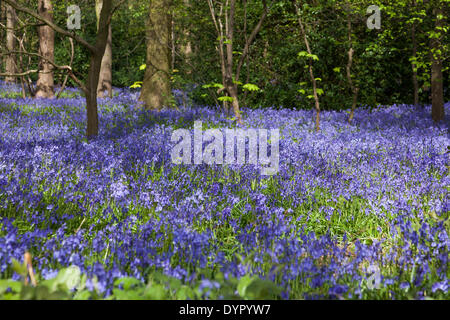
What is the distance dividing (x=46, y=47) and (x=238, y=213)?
1220cm

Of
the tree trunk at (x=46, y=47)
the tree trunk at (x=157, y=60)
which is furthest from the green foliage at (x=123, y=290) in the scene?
the tree trunk at (x=46, y=47)

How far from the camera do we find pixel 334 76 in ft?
45.0

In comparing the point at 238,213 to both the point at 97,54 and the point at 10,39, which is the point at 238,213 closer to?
the point at 97,54

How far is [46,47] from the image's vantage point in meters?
13.8

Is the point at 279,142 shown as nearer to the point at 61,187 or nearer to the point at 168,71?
the point at 61,187

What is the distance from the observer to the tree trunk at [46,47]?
43.8ft

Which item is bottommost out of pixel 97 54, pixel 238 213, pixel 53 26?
pixel 238 213

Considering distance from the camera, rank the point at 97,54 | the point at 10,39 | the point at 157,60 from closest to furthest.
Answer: the point at 97,54, the point at 157,60, the point at 10,39

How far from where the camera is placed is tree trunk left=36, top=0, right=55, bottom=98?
1335 cm

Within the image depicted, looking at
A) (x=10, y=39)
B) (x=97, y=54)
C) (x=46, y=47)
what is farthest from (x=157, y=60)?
(x=10, y=39)

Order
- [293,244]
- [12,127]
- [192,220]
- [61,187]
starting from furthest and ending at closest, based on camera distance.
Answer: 1. [12,127]
2. [61,187]
3. [192,220]
4. [293,244]

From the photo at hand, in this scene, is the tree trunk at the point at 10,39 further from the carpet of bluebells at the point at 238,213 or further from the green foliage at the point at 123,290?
the green foliage at the point at 123,290
